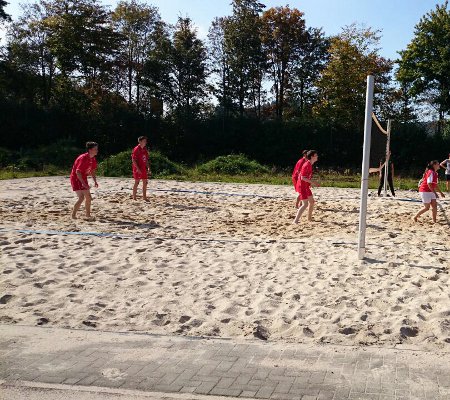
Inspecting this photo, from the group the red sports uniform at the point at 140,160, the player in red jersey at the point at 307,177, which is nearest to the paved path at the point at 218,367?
the player in red jersey at the point at 307,177

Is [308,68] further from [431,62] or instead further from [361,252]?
[361,252]

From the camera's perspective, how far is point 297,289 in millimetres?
5680

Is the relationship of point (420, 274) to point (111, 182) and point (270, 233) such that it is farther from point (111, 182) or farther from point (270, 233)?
point (111, 182)

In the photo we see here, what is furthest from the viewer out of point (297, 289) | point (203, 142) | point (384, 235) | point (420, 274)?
point (203, 142)

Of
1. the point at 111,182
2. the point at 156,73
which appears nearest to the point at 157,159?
the point at 111,182

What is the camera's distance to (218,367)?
3.75 m

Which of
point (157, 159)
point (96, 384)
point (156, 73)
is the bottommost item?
point (96, 384)

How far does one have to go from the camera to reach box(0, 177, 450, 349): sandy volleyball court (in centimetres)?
467

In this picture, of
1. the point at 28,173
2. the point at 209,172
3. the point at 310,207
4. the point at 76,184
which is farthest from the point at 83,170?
the point at 209,172

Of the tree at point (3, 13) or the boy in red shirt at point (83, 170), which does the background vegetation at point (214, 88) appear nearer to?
the tree at point (3, 13)

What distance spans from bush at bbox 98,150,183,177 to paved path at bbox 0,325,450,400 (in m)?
16.2

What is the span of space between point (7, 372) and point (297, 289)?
3.16m

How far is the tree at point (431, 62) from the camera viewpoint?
2967 cm

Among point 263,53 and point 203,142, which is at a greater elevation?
point 263,53
